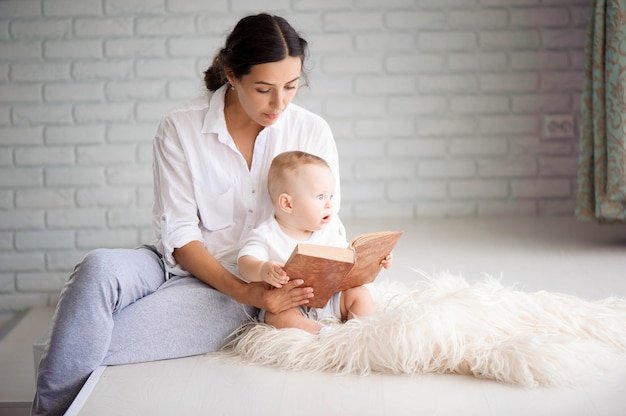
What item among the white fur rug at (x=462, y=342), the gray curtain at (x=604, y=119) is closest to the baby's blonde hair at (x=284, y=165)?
the white fur rug at (x=462, y=342)

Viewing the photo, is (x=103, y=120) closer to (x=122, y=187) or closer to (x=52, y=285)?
(x=122, y=187)

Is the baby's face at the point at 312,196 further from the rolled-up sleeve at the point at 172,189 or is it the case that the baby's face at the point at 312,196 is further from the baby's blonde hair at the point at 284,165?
the rolled-up sleeve at the point at 172,189

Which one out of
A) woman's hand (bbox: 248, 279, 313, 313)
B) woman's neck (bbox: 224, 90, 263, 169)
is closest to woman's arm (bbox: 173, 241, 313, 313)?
woman's hand (bbox: 248, 279, 313, 313)

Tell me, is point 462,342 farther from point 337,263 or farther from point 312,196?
point 312,196

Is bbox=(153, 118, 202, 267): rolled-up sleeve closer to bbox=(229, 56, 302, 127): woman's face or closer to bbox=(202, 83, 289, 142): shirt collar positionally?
bbox=(202, 83, 289, 142): shirt collar

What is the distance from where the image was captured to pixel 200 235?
210 cm

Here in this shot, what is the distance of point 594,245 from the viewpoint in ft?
9.76

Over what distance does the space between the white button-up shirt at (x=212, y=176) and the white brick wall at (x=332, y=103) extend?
54.7 inches

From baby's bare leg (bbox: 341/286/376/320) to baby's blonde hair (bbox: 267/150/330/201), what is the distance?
311 mm

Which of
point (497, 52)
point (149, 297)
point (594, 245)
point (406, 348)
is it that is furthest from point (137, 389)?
point (497, 52)

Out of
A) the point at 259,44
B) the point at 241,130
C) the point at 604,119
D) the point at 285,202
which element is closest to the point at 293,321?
the point at 285,202

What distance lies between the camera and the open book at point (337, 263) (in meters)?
1.78

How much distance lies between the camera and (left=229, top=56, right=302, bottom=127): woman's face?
6.44 feet

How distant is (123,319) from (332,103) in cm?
184
